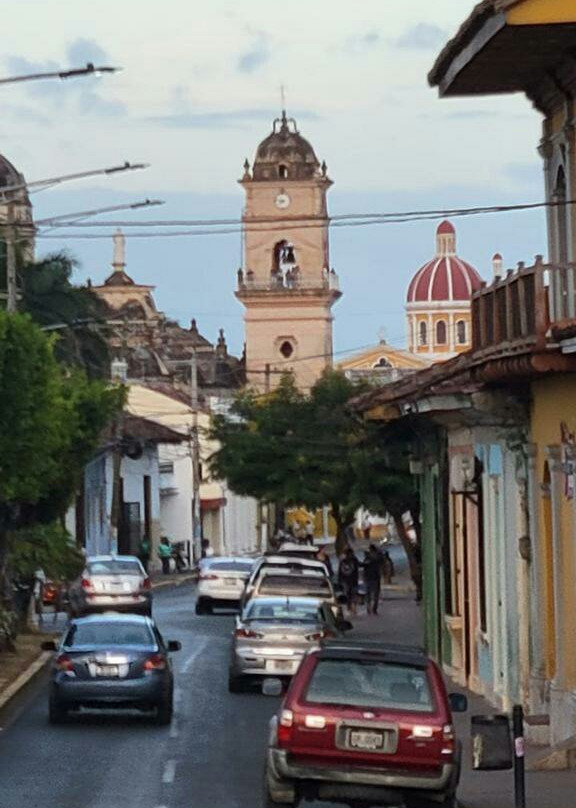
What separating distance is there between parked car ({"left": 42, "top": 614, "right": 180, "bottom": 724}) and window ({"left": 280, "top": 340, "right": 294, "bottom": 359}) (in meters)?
105

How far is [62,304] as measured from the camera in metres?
72.2

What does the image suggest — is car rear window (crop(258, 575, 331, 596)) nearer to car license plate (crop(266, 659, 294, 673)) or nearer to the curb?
the curb

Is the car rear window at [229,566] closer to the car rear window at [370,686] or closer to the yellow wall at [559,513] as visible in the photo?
the yellow wall at [559,513]

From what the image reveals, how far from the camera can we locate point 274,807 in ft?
64.6

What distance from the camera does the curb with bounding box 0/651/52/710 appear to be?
33.4 meters

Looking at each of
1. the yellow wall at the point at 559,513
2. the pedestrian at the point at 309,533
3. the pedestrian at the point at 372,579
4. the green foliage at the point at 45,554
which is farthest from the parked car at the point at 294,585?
the pedestrian at the point at 309,533

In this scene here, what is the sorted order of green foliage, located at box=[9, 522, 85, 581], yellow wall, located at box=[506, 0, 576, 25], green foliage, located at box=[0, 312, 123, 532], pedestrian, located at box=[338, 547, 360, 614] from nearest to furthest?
yellow wall, located at box=[506, 0, 576, 25] → green foliage, located at box=[0, 312, 123, 532] → green foliage, located at box=[9, 522, 85, 581] → pedestrian, located at box=[338, 547, 360, 614]

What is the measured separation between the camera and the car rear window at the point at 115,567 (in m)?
52.5

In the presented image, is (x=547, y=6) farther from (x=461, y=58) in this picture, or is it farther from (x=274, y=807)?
(x=274, y=807)

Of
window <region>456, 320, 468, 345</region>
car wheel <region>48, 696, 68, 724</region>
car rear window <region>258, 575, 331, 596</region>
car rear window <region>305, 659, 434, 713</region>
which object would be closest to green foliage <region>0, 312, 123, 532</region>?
car rear window <region>258, 575, 331, 596</region>

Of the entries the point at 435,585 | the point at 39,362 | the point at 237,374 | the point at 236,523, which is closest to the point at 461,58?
the point at 39,362

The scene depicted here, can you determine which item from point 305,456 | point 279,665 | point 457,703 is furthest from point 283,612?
point 305,456

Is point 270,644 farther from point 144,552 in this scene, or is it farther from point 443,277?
point 443,277

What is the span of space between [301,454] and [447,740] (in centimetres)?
5241
